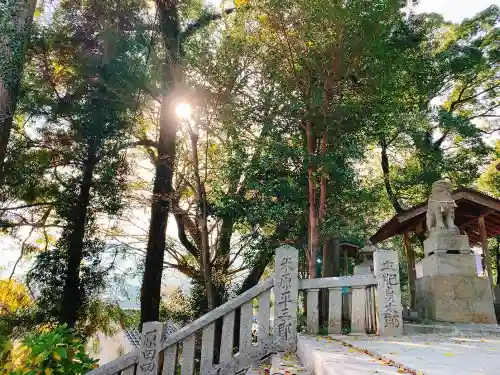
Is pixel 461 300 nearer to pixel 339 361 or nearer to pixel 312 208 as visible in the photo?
pixel 312 208

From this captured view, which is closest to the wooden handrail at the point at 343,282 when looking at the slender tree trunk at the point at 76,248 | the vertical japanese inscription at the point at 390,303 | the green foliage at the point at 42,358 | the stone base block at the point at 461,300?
the vertical japanese inscription at the point at 390,303

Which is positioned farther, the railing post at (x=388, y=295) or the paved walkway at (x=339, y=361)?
the railing post at (x=388, y=295)

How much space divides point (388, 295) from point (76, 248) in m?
7.22

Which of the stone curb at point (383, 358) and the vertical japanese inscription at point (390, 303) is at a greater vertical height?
the vertical japanese inscription at point (390, 303)

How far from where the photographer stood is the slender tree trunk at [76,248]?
27.6 ft

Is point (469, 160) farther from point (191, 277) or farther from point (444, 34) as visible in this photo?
point (191, 277)

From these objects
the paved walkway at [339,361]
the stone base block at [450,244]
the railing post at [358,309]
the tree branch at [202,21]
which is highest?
the tree branch at [202,21]

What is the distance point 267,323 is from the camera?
14.8ft

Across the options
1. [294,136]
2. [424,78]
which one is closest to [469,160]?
[424,78]

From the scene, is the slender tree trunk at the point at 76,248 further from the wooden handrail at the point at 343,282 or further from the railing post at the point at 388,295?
the railing post at the point at 388,295

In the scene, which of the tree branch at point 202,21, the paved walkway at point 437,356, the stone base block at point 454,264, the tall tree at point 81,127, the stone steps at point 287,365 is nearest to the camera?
the paved walkway at point 437,356

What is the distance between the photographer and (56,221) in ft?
30.6

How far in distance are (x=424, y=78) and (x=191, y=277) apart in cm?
1003

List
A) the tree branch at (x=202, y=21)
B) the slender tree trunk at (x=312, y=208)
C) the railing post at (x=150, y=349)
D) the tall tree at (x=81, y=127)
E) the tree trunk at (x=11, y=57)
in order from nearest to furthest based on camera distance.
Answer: the railing post at (x=150, y=349)
the tree trunk at (x=11, y=57)
the slender tree trunk at (x=312, y=208)
the tall tree at (x=81, y=127)
the tree branch at (x=202, y=21)
